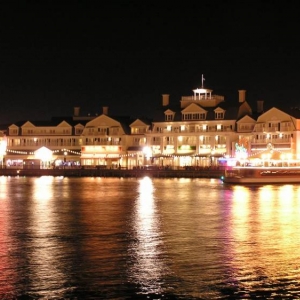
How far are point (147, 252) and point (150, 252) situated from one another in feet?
0.33

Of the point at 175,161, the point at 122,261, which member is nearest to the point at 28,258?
the point at 122,261

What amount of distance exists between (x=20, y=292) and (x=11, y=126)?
99005 mm

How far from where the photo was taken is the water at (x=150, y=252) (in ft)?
55.1

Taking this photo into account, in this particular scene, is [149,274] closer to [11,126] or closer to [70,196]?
[70,196]

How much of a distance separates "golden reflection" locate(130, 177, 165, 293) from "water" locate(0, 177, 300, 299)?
3 cm

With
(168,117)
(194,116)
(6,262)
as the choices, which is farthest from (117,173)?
(6,262)

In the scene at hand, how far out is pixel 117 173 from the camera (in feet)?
306

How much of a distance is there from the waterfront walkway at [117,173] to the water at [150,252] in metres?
47.7

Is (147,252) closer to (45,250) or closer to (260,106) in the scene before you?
(45,250)

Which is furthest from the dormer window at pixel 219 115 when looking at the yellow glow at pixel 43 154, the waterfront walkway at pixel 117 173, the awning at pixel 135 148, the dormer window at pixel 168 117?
the yellow glow at pixel 43 154

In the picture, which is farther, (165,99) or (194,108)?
(165,99)

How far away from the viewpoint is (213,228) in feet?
93.4

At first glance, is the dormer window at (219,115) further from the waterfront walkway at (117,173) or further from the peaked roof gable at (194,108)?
the waterfront walkway at (117,173)

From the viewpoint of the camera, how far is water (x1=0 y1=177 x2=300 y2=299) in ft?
55.1
